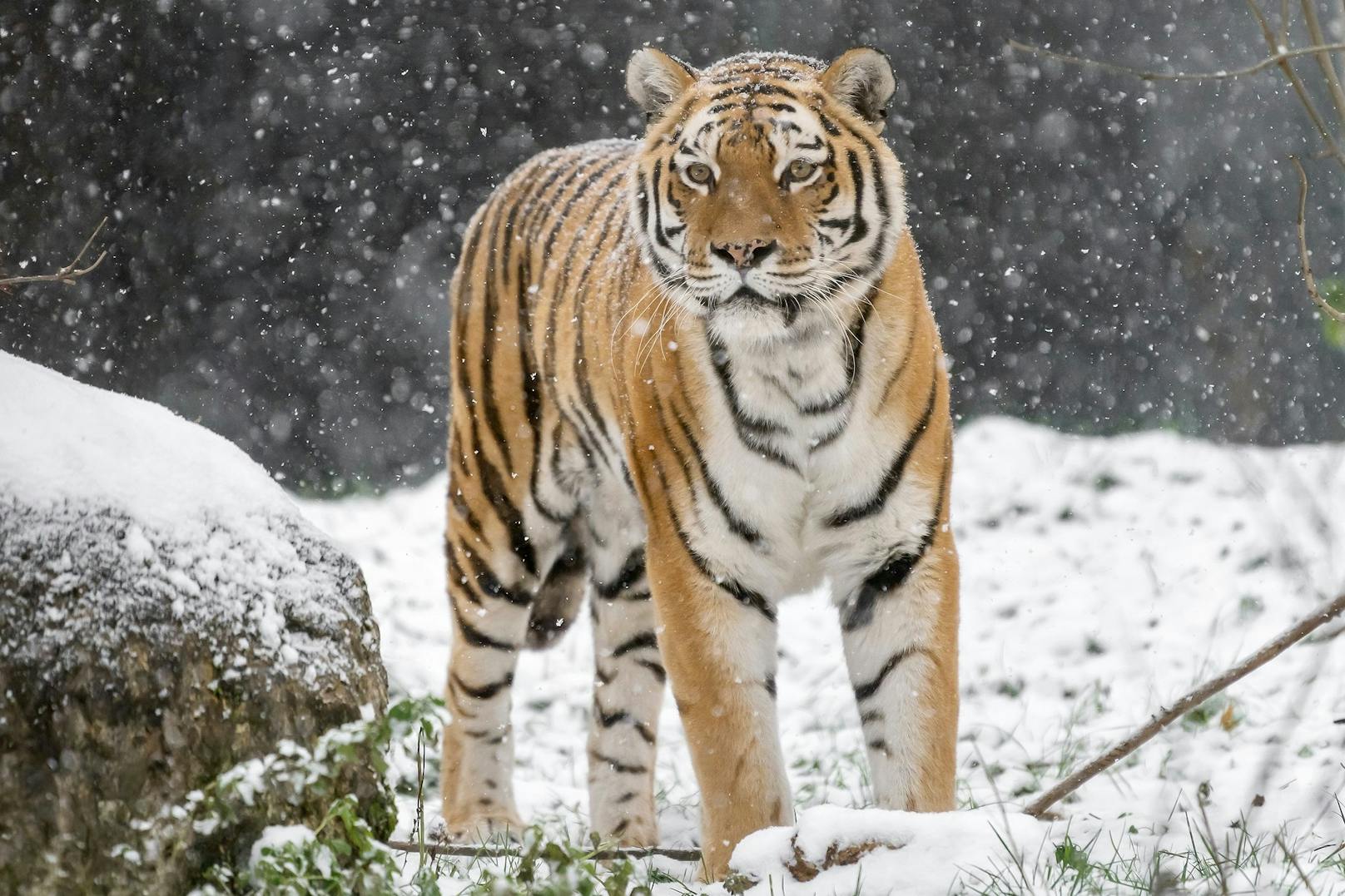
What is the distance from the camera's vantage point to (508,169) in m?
8.48

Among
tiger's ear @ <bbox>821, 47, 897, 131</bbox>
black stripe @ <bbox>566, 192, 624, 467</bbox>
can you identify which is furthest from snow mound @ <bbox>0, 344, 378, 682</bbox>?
tiger's ear @ <bbox>821, 47, 897, 131</bbox>

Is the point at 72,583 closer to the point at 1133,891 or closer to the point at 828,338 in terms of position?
the point at 828,338

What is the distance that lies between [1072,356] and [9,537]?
23.3 feet

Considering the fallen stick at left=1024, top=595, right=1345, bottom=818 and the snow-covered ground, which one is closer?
the fallen stick at left=1024, top=595, right=1345, bottom=818

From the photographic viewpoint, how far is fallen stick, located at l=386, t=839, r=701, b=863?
2426 mm

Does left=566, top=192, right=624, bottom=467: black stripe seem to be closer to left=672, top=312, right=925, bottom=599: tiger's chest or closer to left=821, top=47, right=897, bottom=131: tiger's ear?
left=672, top=312, right=925, bottom=599: tiger's chest

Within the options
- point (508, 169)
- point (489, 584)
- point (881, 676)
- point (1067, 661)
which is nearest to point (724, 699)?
point (881, 676)

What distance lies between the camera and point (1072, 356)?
818 cm

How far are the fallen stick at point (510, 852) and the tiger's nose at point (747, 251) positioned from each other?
3.61 feet

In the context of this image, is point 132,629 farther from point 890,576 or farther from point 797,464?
point 890,576

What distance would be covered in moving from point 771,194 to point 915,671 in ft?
3.24

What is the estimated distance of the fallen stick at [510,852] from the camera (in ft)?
7.96

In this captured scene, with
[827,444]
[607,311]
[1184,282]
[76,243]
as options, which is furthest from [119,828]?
[1184,282]

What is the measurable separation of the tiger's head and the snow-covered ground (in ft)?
2.85
